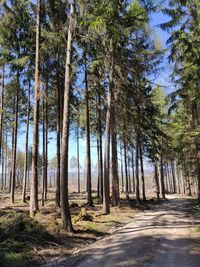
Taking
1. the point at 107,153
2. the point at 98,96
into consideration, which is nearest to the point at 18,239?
the point at 107,153

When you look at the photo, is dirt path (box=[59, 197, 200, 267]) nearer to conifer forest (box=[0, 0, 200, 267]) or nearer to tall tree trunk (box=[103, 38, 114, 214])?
conifer forest (box=[0, 0, 200, 267])

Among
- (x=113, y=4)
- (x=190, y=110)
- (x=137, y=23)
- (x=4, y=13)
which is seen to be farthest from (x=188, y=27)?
(x=4, y=13)

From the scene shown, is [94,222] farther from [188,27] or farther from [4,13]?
Result: [4,13]

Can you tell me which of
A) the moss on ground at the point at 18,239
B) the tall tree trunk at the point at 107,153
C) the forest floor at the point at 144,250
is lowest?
the forest floor at the point at 144,250

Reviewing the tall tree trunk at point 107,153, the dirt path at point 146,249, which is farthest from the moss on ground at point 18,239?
the tall tree trunk at point 107,153

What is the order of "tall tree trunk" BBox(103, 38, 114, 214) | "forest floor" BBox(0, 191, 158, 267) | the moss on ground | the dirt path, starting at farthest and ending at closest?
"tall tree trunk" BBox(103, 38, 114, 214) → "forest floor" BBox(0, 191, 158, 267) → the moss on ground → the dirt path

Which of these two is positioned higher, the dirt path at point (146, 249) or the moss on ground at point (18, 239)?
A: the moss on ground at point (18, 239)

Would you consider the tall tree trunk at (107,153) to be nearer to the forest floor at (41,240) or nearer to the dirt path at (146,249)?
the forest floor at (41,240)

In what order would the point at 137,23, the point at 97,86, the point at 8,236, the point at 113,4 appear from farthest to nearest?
the point at 97,86, the point at 137,23, the point at 113,4, the point at 8,236

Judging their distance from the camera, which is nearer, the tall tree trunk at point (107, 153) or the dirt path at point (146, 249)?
the dirt path at point (146, 249)

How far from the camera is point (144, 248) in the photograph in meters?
7.96

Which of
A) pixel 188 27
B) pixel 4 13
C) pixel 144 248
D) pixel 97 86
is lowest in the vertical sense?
pixel 144 248

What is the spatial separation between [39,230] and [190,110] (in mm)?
15313

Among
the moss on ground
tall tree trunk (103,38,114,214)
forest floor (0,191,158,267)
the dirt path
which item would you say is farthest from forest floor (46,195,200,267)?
tall tree trunk (103,38,114,214)
